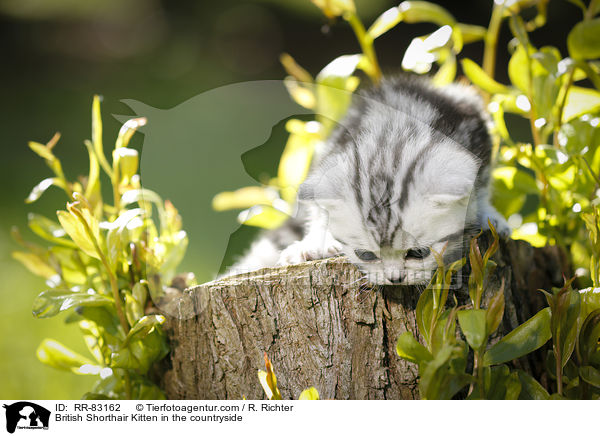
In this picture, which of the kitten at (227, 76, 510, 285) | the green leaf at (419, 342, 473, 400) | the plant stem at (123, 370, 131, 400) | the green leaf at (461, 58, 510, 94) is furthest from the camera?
the green leaf at (461, 58, 510, 94)

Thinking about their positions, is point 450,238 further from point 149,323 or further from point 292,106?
point 149,323

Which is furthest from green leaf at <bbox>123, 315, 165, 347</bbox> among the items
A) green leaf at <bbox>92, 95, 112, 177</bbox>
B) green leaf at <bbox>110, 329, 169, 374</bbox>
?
green leaf at <bbox>92, 95, 112, 177</bbox>

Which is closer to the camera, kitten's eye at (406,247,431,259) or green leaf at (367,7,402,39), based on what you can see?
kitten's eye at (406,247,431,259)

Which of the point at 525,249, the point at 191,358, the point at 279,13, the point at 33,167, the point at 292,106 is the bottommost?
the point at 191,358

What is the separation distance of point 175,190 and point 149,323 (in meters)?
0.16

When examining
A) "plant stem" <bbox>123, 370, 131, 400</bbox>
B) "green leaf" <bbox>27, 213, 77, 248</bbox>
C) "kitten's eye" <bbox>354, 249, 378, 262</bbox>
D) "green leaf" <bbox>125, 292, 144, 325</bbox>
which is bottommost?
"plant stem" <bbox>123, 370, 131, 400</bbox>

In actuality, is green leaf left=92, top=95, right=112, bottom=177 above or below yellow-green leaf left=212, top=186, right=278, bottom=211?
above

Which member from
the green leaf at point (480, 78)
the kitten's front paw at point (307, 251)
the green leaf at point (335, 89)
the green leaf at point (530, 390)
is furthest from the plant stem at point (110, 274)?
the green leaf at point (480, 78)

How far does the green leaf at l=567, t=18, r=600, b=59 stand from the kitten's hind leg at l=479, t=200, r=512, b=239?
0.79 ft

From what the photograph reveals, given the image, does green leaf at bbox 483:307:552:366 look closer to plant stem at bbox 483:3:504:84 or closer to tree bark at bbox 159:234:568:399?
tree bark at bbox 159:234:568:399

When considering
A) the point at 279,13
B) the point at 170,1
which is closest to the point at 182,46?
the point at 170,1

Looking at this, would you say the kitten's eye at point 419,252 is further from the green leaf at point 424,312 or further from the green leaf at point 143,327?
the green leaf at point 143,327

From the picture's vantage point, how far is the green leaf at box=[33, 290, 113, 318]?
58cm

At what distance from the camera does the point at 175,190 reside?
598mm
